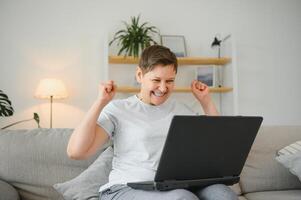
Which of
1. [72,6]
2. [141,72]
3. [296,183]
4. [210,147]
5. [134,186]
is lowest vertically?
[296,183]

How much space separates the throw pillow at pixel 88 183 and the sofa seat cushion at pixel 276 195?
0.76 meters

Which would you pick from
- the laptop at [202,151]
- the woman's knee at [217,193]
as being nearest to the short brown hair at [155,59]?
the laptop at [202,151]

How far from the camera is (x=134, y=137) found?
49.6 inches

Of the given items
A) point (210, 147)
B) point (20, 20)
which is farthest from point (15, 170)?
point (20, 20)

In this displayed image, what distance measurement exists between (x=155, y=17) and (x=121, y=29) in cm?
37

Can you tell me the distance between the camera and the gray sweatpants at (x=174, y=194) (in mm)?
983

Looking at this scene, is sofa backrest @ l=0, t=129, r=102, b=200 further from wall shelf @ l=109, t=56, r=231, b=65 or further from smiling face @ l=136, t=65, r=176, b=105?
wall shelf @ l=109, t=56, r=231, b=65

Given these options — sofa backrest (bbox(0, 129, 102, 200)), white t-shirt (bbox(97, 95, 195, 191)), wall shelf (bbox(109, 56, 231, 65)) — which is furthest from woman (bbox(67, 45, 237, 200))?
wall shelf (bbox(109, 56, 231, 65))

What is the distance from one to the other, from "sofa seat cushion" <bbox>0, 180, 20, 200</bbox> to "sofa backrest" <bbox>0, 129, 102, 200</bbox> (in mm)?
87

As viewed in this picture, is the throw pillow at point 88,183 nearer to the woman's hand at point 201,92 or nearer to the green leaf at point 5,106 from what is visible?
the woman's hand at point 201,92

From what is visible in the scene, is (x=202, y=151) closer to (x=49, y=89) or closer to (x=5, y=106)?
(x=49, y=89)

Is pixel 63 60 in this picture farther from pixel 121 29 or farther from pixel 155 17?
pixel 155 17

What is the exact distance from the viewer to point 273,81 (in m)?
3.62

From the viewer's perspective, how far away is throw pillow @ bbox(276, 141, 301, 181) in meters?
1.71
